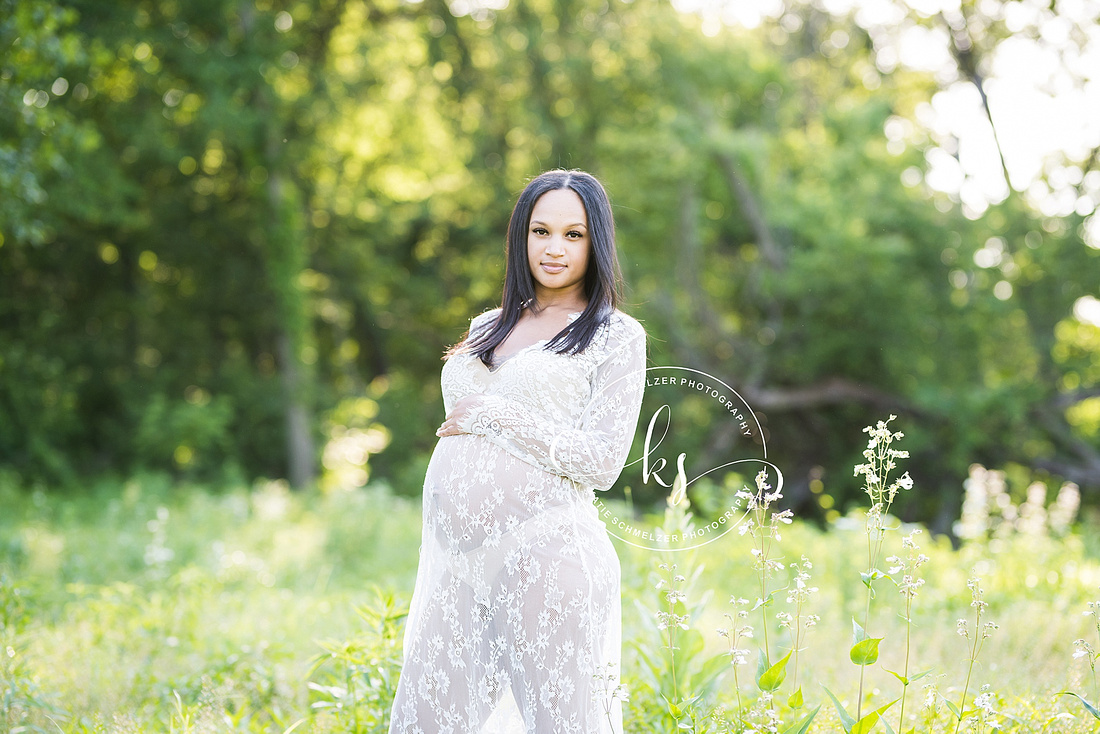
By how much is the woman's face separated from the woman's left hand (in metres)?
0.45

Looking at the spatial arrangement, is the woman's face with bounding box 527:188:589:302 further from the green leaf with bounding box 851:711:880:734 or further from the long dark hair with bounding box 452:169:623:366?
the green leaf with bounding box 851:711:880:734

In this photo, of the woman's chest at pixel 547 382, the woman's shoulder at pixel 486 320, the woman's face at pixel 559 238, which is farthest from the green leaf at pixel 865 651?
the woman's shoulder at pixel 486 320

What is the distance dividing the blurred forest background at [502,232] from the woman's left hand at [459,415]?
9597mm

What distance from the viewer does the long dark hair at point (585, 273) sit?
9.07 feet

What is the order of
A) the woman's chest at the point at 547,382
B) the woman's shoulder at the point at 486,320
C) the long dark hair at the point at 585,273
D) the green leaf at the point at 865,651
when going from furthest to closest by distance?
the woman's shoulder at the point at 486,320
the long dark hair at the point at 585,273
the woman's chest at the point at 547,382
the green leaf at the point at 865,651

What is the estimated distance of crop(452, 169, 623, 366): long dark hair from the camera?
2764mm

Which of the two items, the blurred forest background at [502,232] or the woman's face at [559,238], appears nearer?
the woman's face at [559,238]

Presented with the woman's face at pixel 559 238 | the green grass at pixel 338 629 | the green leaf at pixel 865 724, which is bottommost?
the green grass at pixel 338 629

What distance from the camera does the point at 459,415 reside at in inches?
106

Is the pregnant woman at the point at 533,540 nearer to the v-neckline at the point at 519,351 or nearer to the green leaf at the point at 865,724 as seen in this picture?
the v-neckline at the point at 519,351

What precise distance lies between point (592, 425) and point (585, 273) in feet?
1.84

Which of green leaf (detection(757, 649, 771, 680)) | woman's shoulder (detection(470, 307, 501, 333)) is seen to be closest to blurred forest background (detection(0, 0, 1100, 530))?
woman's shoulder (detection(470, 307, 501, 333))

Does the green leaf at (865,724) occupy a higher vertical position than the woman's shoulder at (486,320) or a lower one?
lower

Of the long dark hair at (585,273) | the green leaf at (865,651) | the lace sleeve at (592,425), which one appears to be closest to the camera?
the green leaf at (865,651)
